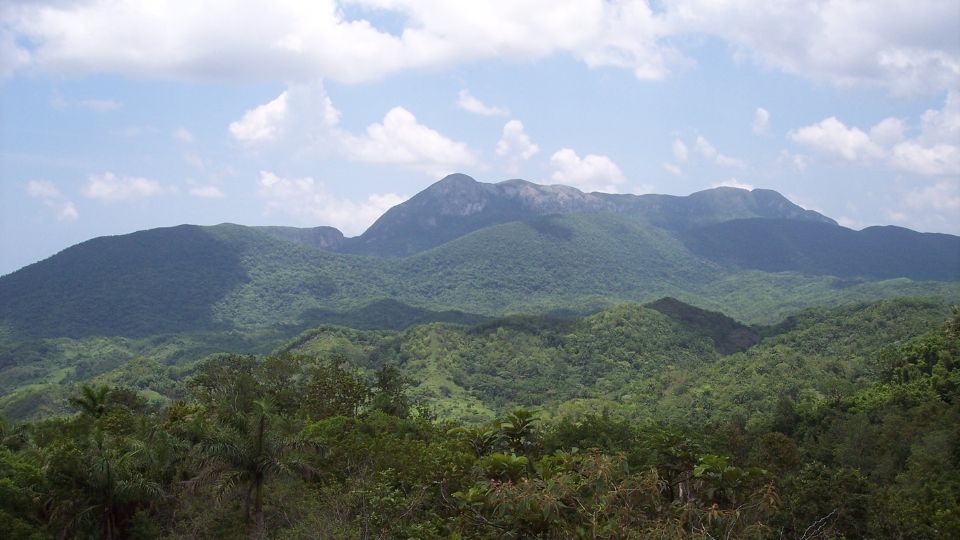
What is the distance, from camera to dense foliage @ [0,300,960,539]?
1415 centimetres

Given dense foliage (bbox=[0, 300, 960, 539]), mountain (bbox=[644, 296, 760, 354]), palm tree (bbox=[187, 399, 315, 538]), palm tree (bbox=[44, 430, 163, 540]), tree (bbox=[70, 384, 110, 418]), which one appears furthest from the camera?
mountain (bbox=[644, 296, 760, 354])

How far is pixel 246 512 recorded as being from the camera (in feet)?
83.0

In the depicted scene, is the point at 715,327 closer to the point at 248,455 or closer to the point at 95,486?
the point at 248,455

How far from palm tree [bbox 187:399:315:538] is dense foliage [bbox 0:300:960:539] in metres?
0.07

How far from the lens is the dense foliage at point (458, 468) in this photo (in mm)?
14148

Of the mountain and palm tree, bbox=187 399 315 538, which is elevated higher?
palm tree, bbox=187 399 315 538

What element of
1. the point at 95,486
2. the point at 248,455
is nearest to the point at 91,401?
the point at 95,486

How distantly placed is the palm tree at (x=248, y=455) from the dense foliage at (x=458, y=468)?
7 cm

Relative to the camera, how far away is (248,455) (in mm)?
24703

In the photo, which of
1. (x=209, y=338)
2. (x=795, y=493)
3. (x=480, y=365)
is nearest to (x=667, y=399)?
(x=480, y=365)

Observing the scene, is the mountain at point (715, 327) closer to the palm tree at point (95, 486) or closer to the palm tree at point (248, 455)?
the palm tree at point (248, 455)

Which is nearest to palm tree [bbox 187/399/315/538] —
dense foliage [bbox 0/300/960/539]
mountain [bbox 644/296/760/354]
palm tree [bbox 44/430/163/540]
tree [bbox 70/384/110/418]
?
dense foliage [bbox 0/300/960/539]

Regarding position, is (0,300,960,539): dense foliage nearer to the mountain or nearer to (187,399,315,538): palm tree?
(187,399,315,538): palm tree

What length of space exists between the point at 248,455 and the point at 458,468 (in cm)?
733
